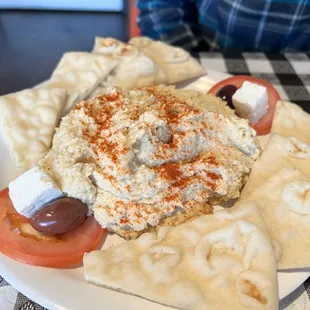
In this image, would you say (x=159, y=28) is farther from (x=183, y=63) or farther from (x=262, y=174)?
(x=262, y=174)

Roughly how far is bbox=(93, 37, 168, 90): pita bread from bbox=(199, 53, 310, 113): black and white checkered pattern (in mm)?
598

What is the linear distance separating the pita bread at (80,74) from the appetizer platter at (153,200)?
9 cm

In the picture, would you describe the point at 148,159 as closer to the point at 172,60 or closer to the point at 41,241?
the point at 41,241

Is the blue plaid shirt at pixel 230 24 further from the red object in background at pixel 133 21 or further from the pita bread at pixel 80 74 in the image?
the red object in background at pixel 133 21

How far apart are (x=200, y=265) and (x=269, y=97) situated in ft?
3.69

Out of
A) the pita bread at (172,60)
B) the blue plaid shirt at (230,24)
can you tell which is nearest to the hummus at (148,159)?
the pita bread at (172,60)

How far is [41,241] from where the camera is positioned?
1313 mm

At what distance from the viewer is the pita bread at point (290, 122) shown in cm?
181

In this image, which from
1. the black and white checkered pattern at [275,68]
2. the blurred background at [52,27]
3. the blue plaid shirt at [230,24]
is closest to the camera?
the black and white checkered pattern at [275,68]

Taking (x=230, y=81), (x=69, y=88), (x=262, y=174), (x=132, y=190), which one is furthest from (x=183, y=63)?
(x=132, y=190)

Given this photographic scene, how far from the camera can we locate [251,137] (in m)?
1.64

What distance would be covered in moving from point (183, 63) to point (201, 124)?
2.53 ft

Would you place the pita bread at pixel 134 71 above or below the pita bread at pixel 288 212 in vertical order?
above

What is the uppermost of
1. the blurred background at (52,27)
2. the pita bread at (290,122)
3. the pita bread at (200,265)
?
the pita bread at (290,122)
